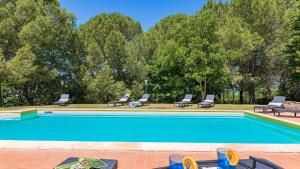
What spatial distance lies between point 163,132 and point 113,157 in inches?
199

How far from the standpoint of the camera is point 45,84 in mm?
23391

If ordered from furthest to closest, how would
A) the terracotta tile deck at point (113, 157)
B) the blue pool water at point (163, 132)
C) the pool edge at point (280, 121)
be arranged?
1. the pool edge at point (280, 121)
2. the blue pool water at point (163, 132)
3. the terracotta tile deck at point (113, 157)

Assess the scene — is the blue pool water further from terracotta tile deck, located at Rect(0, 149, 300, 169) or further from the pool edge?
terracotta tile deck, located at Rect(0, 149, 300, 169)

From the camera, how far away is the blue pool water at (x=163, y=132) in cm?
895

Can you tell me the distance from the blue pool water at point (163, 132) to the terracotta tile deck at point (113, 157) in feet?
10.1

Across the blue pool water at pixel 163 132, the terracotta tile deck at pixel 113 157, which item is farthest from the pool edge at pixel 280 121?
the terracotta tile deck at pixel 113 157

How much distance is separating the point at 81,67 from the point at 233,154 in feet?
70.4

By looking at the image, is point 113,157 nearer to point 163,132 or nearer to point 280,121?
point 163,132

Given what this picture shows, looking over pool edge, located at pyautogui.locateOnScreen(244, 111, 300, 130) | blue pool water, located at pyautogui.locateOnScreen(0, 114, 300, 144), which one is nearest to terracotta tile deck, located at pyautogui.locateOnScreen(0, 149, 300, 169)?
blue pool water, located at pyautogui.locateOnScreen(0, 114, 300, 144)

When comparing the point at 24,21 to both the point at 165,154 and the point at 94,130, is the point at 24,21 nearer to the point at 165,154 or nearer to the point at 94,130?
the point at 94,130

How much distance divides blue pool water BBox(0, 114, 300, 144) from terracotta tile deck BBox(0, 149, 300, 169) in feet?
10.1

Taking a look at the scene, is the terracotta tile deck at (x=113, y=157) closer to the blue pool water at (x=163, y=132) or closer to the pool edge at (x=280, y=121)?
the blue pool water at (x=163, y=132)

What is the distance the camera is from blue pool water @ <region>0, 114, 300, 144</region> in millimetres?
8945

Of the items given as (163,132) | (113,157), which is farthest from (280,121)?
(113,157)
